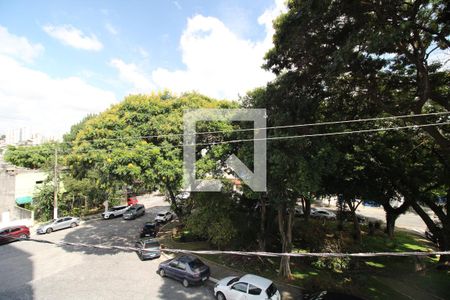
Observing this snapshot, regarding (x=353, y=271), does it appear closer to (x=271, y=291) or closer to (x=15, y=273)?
(x=271, y=291)

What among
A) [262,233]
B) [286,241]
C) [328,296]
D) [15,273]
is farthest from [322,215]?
[15,273]

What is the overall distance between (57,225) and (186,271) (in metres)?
16.4

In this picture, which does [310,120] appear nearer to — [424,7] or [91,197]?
[424,7]

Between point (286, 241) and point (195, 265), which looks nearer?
point (195, 265)

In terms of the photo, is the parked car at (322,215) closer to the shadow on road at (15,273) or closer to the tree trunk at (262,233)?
the tree trunk at (262,233)

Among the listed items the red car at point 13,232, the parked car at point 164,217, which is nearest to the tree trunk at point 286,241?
the parked car at point 164,217

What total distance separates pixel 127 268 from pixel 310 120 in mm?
12528

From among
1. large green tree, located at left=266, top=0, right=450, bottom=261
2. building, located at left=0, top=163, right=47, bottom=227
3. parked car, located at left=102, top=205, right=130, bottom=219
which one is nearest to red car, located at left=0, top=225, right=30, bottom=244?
building, located at left=0, top=163, right=47, bottom=227

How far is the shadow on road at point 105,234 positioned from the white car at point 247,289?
9071 millimetres

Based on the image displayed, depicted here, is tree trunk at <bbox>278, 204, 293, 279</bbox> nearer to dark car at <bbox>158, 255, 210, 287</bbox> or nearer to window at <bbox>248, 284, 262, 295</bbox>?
window at <bbox>248, 284, 262, 295</bbox>

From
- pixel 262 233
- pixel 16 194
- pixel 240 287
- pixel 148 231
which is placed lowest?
pixel 148 231

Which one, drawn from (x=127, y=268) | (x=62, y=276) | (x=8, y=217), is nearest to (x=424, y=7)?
(x=127, y=268)

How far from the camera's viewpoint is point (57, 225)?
22.5m

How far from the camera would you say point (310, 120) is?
1163cm
